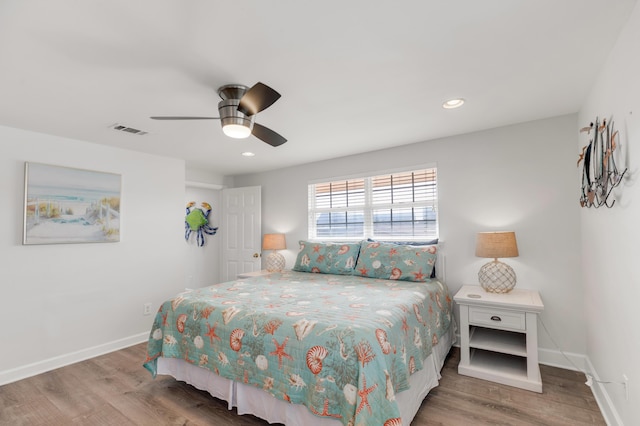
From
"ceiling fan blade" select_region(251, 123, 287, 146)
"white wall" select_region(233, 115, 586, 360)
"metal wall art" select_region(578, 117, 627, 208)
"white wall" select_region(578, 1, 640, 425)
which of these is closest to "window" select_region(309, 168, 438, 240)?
"white wall" select_region(233, 115, 586, 360)

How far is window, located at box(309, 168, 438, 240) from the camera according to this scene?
3670 mm

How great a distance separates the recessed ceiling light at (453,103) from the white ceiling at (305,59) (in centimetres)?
9

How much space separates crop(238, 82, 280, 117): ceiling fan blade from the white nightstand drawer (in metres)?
2.36

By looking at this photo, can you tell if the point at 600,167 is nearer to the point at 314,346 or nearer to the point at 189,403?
the point at 314,346

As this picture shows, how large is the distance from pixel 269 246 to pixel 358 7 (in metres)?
3.62

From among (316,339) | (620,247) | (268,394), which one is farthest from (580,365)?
(268,394)

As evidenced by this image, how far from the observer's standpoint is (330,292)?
106 inches

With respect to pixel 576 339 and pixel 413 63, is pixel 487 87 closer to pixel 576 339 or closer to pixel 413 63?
pixel 413 63

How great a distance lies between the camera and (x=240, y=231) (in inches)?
202

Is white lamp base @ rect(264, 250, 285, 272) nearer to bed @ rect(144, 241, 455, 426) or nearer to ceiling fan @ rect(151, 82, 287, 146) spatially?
bed @ rect(144, 241, 455, 426)

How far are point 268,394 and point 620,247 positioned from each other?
7.28ft

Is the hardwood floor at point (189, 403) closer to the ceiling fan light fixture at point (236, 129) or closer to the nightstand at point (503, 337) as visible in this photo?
the nightstand at point (503, 337)

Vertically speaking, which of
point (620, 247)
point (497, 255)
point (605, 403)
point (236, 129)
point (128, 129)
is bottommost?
point (605, 403)

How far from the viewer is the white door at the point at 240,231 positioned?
16.3ft
